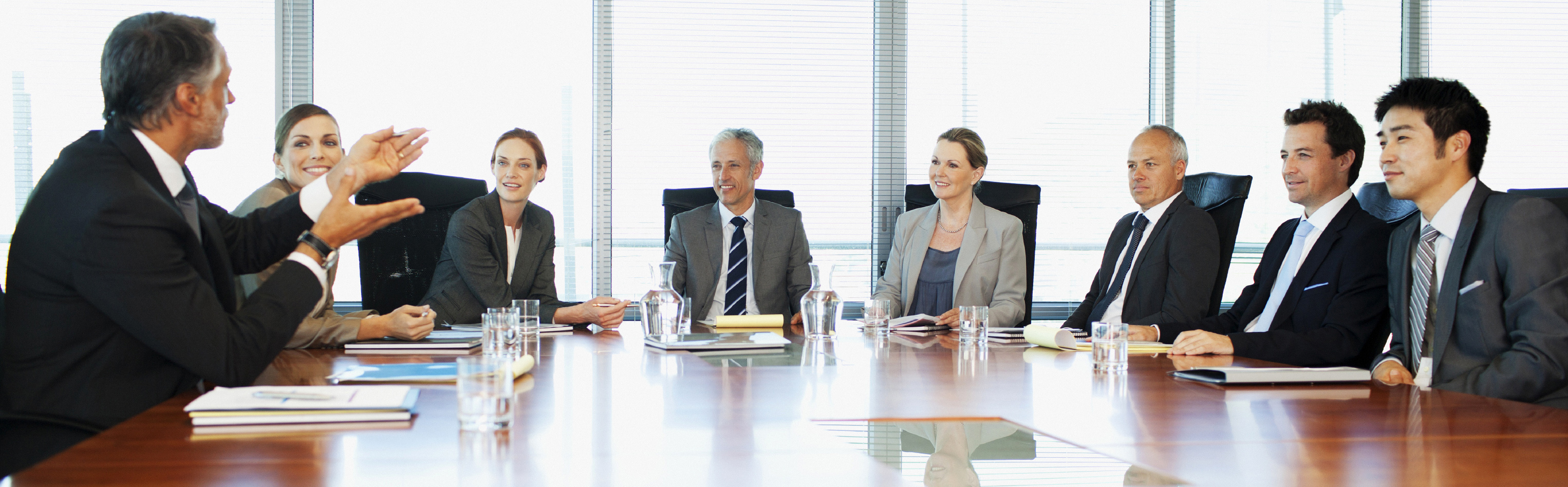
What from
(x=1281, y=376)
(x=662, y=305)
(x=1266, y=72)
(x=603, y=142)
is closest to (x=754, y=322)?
(x=662, y=305)

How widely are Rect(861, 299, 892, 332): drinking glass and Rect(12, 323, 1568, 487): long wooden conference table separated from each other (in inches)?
35.0

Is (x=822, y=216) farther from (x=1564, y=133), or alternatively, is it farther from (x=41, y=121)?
(x=1564, y=133)

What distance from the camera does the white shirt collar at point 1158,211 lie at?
3193 millimetres

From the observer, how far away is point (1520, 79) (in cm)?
528

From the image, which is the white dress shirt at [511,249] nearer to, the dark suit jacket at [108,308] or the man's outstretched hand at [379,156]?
the man's outstretched hand at [379,156]

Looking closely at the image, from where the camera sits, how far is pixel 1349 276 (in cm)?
244

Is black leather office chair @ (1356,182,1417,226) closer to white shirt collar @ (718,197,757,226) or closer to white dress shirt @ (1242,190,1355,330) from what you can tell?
white dress shirt @ (1242,190,1355,330)

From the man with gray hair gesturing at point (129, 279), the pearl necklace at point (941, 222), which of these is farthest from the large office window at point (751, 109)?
the man with gray hair gesturing at point (129, 279)

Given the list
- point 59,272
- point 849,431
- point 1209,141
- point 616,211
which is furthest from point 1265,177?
point 59,272

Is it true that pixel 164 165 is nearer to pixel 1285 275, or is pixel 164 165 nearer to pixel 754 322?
pixel 754 322

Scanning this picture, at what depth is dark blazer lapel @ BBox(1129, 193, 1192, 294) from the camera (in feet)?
10.2

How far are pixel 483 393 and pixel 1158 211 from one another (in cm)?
265

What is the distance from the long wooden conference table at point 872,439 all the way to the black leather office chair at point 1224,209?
5.33 feet

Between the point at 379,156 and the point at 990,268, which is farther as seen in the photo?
the point at 990,268
